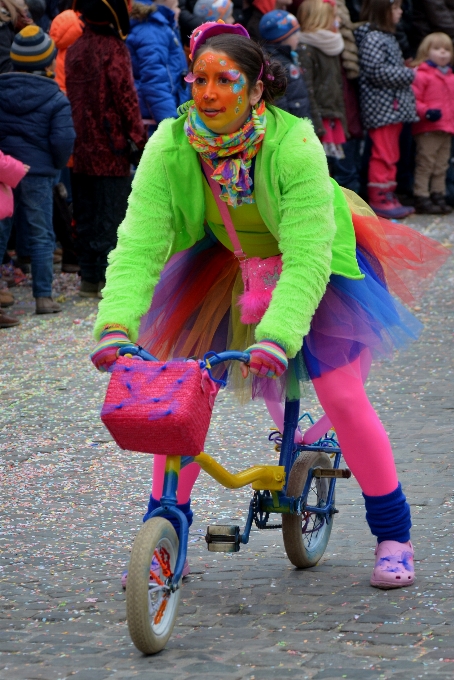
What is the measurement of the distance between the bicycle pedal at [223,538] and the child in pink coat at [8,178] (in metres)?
4.59

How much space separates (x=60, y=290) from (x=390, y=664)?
661cm

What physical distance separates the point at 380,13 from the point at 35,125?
4.92 meters

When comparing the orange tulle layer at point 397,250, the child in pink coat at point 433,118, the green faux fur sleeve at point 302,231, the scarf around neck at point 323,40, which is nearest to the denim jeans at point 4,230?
the scarf around neck at point 323,40

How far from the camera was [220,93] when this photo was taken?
3613 mm

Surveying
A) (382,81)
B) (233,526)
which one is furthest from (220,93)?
(382,81)

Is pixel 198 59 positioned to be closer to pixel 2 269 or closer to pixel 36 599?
pixel 36 599

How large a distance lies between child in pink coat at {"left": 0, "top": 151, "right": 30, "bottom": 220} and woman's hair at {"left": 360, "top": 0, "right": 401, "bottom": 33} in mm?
5307

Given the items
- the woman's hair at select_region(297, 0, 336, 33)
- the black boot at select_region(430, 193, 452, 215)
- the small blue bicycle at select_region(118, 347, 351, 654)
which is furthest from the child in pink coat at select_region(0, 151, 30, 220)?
the black boot at select_region(430, 193, 452, 215)

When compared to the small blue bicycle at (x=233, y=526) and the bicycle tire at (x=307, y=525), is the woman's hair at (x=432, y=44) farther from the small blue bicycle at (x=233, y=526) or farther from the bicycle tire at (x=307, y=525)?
the bicycle tire at (x=307, y=525)

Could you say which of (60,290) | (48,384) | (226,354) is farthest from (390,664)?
(60,290)

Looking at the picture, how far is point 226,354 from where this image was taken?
3.34 m

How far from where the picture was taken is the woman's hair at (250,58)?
3.66 m

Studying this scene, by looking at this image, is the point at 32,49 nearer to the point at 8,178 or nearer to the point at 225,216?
the point at 8,178

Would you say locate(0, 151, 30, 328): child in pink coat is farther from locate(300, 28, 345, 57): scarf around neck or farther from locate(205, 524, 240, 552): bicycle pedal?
locate(205, 524, 240, 552): bicycle pedal
